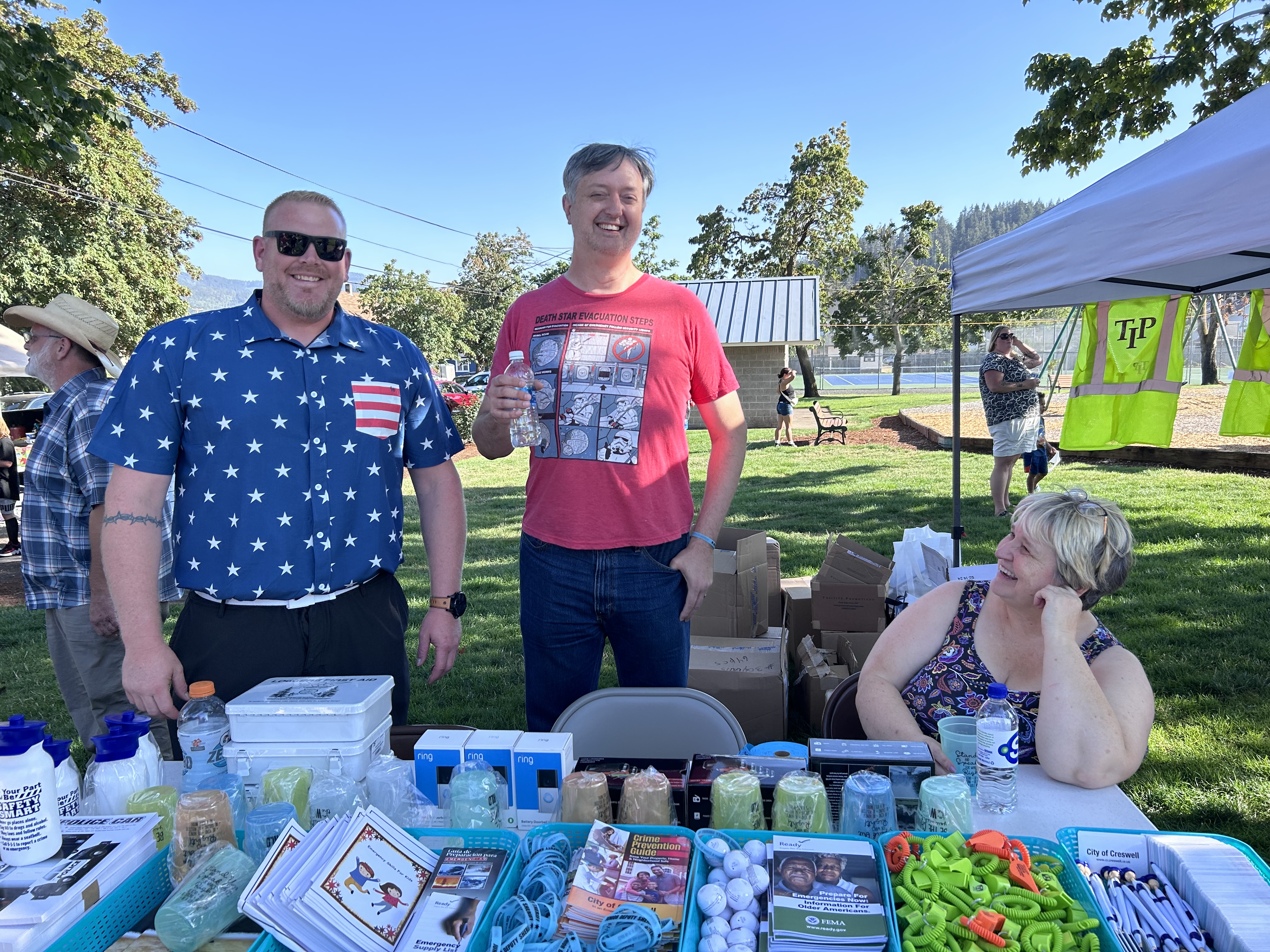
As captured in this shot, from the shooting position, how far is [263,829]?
1.46 metres

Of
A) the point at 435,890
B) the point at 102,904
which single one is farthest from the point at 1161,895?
the point at 102,904

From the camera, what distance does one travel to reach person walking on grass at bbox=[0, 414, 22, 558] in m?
7.27

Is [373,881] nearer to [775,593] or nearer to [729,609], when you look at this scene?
[729,609]

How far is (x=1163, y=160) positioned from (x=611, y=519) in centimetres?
268

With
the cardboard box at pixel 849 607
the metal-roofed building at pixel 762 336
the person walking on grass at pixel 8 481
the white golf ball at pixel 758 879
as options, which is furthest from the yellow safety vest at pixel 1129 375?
the metal-roofed building at pixel 762 336

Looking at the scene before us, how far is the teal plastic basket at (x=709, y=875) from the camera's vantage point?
3.91 feet

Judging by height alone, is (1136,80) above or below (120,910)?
above

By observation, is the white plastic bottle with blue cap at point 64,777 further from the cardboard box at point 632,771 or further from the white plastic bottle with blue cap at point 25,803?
the cardboard box at point 632,771

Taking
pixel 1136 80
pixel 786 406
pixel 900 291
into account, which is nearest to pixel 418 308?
pixel 786 406

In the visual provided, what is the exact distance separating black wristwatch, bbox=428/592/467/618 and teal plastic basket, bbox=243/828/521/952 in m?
0.87

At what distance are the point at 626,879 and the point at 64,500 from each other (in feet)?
9.28

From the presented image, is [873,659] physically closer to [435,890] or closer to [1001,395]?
[435,890]

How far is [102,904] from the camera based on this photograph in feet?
4.28

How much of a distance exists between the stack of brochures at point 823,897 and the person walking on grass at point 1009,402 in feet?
24.6
